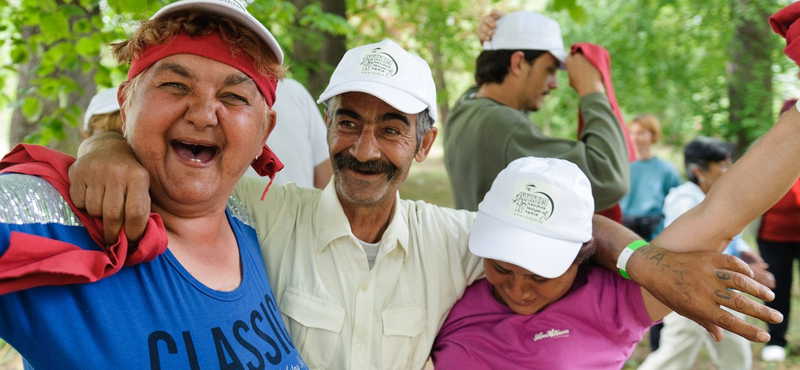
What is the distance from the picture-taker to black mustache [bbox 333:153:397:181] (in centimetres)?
219

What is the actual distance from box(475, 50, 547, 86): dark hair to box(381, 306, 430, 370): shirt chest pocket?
4.46ft

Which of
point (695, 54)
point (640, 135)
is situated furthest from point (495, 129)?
point (695, 54)

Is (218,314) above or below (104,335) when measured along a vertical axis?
below

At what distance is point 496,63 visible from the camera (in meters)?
3.07

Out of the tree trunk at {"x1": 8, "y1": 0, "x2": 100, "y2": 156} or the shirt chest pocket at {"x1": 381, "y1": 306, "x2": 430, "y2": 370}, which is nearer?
the shirt chest pocket at {"x1": 381, "y1": 306, "x2": 430, "y2": 370}

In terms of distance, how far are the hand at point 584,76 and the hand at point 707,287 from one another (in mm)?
1113

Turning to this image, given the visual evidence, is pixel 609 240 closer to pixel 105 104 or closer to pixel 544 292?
pixel 544 292

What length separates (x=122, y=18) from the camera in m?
3.67

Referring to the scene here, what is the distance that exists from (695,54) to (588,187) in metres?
8.73

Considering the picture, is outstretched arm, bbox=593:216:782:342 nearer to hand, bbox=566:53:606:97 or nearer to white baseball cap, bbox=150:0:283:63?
hand, bbox=566:53:606:97

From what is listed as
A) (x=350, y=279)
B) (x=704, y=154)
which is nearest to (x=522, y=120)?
(x=350, y=279)

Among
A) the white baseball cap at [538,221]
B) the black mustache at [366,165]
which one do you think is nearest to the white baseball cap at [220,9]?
the black mustache at [366,165]

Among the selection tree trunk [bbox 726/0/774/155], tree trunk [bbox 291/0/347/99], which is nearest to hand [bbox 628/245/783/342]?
tree trunk [bbox 291/0/347/99]

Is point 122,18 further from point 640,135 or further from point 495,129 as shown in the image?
point 640,135
